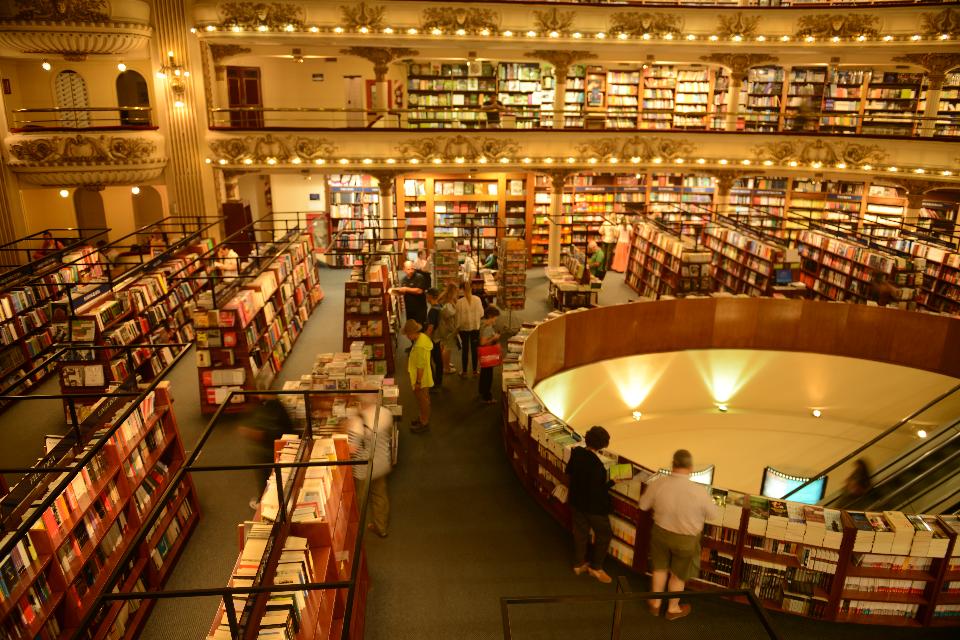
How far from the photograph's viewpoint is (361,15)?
43.9ft

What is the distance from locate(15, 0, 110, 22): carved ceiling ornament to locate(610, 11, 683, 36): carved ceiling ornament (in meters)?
10.0

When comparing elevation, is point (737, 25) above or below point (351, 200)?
above

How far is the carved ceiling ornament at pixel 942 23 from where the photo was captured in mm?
13180

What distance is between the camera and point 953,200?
15453 millimetres

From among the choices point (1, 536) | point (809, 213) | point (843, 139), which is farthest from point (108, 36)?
point (809, 213)

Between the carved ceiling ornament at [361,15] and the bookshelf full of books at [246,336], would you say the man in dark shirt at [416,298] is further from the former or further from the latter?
the carved ceiling ornament at [361,15]

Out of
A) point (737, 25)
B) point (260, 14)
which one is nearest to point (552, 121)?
point (737, 25)

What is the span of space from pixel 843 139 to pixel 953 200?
3724mm

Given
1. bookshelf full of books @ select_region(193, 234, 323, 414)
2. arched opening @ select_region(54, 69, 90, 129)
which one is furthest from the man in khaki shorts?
arched opening @ select_region(54, 69, 90, 129)

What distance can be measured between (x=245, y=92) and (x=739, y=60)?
11860 mm

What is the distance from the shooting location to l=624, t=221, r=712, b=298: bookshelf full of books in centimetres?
1230

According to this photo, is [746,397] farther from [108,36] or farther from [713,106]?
[108,36]

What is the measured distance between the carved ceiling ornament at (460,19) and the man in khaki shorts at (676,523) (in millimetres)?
11439

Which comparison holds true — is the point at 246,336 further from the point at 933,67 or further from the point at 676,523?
the point at 933,67
